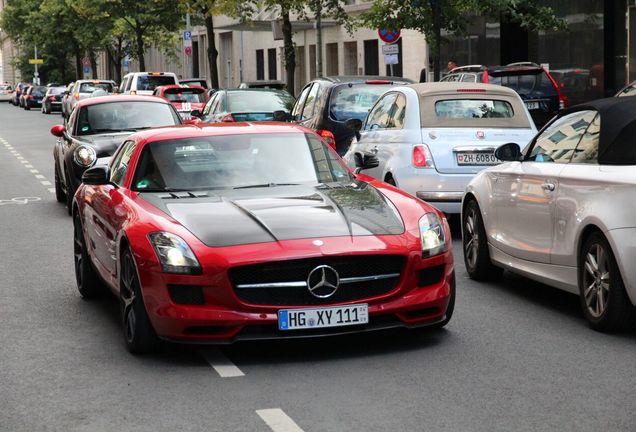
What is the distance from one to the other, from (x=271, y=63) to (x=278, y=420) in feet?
193

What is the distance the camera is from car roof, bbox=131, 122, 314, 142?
358 inches

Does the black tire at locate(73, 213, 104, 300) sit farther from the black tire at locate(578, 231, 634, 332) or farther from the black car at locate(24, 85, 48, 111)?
the black car at locate(24, 85, 48, 111)

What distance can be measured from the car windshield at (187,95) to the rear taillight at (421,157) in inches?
848

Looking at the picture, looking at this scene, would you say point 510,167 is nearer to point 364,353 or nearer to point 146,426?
point 364,353

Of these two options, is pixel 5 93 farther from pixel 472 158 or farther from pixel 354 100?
pixel 472 158

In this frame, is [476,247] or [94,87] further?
[94,87]

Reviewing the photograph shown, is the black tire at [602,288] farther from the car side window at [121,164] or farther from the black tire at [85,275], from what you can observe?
the black tire at [85,275]

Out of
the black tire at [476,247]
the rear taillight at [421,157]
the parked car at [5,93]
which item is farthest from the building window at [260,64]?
the black tire at [476,247]

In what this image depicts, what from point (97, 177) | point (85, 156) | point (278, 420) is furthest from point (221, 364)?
point (85, 156)

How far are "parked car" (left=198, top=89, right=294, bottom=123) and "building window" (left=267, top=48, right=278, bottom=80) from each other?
126ft

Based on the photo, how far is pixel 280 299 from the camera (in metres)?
7.34

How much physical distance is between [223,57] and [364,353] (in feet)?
222

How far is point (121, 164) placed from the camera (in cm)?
940

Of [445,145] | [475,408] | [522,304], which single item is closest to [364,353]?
[475,408]
